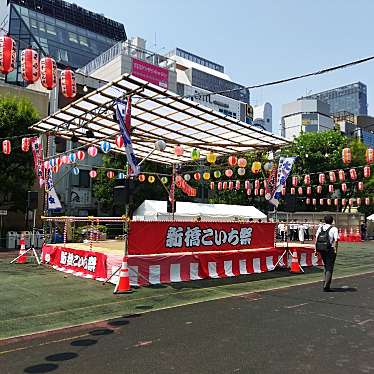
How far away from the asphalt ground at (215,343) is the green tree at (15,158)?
1878cm

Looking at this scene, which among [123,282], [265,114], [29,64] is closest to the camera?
[123,282]

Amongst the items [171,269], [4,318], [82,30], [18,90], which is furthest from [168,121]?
[82,30]

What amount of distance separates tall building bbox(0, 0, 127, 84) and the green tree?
4662 centimetres

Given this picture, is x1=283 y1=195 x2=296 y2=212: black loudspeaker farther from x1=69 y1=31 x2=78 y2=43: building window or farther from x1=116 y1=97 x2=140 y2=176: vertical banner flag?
x1=69 y1=31 x2=78 y2=43: building window

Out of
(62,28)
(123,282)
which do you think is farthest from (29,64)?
(62,28)

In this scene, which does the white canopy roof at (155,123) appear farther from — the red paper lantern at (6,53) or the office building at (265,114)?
the office building at (265,114)

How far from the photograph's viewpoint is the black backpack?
394 inches

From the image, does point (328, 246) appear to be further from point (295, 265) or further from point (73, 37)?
point (73, 37)

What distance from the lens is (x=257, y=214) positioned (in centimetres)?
3331

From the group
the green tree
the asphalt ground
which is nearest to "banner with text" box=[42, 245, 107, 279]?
the asphalt ground

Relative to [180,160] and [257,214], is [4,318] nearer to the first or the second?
[180,160]

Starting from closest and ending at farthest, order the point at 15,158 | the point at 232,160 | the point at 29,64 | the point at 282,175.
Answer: the point at 29,64 < the point at 282,175 < the point at 232,160 < the point at 15,158

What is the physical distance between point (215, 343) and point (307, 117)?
4118 inches

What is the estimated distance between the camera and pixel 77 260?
40.8ft
